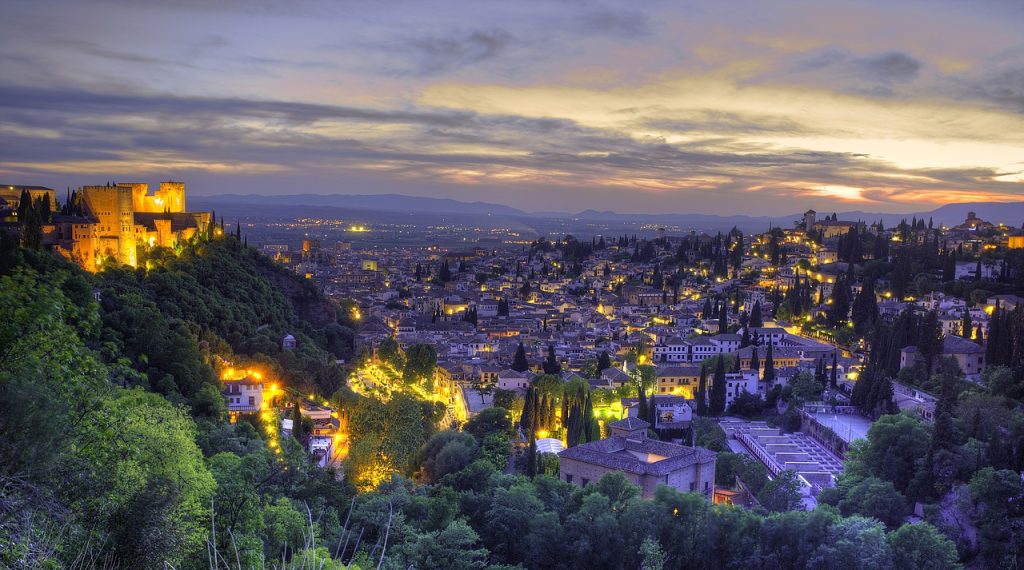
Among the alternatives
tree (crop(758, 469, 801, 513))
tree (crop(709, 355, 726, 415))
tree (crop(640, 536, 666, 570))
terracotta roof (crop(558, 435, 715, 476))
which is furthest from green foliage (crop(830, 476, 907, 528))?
tree (crop(709, 355, 726, 415))

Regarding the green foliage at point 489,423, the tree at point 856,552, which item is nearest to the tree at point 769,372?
the green foliage at point 489,423

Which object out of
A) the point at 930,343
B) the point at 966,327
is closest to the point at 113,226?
the point at 930,343

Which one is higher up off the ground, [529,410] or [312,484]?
[312,484]

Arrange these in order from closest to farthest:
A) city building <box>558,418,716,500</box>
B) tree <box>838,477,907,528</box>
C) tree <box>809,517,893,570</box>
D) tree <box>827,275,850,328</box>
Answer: tree <box>809,517,893,570</box>
tree <box>838,477,907,528</box>
city building <box>558,418,716,500</box>
tree <box>827,275,850,328</box>

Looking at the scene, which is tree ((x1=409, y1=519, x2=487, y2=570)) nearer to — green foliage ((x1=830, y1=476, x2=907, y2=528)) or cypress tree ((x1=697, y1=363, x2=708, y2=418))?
green foliage ((x1=830, y1=476, x2=907, y2=528))

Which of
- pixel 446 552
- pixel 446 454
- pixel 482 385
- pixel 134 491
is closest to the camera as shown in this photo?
pixel 134 491

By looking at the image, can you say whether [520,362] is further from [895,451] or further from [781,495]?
[781,495]

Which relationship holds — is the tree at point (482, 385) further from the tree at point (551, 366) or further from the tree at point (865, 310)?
the tree at point (865, 310)
